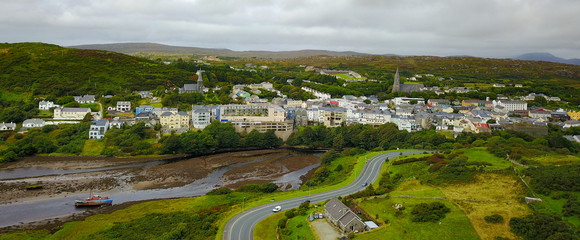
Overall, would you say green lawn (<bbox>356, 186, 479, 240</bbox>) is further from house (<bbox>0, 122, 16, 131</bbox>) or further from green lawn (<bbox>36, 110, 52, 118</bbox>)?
green lawn (<bbox>36, 110, 52, 118</bbox>)

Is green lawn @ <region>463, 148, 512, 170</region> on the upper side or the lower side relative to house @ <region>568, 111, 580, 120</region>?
lower

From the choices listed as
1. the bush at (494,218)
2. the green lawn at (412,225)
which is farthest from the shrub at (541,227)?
the green lawn at (412,225)

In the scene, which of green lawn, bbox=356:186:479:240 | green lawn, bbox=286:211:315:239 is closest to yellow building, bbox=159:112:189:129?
green lawn, bbox=286:211:315:239

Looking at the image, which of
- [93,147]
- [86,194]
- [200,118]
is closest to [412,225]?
[86,194]

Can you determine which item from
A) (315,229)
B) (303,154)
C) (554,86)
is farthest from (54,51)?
(554,86)

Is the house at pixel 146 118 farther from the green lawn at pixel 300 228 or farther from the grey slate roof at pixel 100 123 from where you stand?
the green lawn at pixel 300 228

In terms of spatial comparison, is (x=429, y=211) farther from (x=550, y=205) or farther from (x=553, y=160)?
(x=553, y=160)
